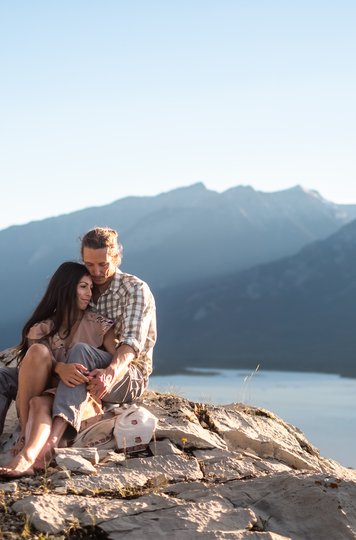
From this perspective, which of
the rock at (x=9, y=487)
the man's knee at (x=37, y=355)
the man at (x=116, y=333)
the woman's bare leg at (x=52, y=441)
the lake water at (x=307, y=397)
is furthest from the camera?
the lake water at (x=307, y=397)

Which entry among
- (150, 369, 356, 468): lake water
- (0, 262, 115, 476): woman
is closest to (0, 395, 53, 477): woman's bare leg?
(0, 262, 115, 476): woman

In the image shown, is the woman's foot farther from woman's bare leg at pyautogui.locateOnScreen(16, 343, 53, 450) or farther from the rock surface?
the rock surface

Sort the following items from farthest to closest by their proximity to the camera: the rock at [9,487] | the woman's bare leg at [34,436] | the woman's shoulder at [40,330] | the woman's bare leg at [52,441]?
the woman's shoulder at [40,330] → the woman's bare leg at [52,441] → the woman's bare leg at [34,436] → the rock at [9,487]

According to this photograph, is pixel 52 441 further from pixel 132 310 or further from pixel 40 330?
pixel 132 310

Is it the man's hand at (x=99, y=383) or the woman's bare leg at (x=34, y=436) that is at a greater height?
the man's hand at (x=99, y=383)

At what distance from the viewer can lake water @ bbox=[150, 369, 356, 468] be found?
4897 inches

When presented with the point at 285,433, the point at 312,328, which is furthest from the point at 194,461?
the point at 312,328

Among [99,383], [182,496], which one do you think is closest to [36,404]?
[99,383]

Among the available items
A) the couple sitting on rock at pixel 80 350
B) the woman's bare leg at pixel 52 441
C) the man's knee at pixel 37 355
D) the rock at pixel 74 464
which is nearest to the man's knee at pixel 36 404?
the couple sitting on rock at pixel 80 350

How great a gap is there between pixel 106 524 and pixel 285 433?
3.93 m

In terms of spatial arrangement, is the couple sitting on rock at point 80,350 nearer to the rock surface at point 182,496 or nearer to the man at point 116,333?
the man at point 116,333

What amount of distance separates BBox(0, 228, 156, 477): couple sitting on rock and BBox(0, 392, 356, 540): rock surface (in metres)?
0.27

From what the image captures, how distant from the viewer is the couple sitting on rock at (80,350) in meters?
6.18

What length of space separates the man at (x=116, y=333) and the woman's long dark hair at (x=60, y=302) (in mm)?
152
